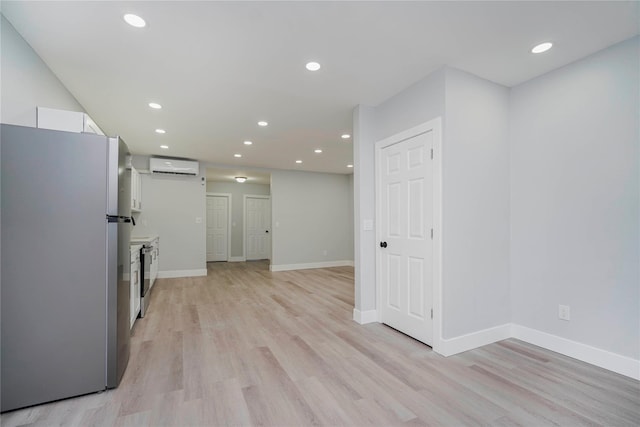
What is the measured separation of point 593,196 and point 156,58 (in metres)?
3.86

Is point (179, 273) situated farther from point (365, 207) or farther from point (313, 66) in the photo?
point (313, 66)

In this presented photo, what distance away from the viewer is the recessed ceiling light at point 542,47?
2.31m

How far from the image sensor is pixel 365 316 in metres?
3.45

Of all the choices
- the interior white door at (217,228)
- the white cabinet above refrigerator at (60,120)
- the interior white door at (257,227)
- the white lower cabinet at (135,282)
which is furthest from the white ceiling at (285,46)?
the interior white door at (257,227)

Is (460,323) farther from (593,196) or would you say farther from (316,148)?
(316,148)

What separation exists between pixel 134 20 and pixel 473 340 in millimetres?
3772

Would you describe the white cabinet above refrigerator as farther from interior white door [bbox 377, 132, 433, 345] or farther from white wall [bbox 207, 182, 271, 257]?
white wall [bbox 207, 182, 271, 257]

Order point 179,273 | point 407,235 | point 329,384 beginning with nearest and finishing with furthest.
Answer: point 329,384
point 407,235
point 179,273

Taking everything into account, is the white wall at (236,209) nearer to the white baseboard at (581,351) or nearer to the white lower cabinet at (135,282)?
the white lower cabinet at (135,282)

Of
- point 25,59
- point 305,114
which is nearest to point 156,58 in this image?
point 25,59

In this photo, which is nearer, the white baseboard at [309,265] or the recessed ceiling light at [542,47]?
the recessed ceiling light at [542,47]

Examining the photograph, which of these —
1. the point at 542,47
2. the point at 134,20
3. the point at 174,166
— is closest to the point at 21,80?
the point at 134,20

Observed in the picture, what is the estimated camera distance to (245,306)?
421 centimetres

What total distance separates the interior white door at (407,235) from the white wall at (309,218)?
4383 mm
